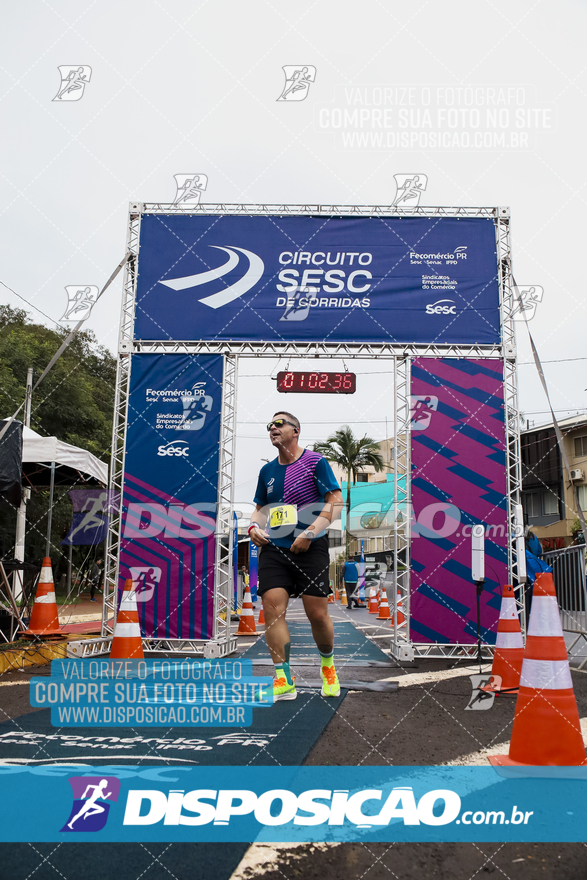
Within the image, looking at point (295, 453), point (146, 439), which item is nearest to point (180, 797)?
point (295, 453)

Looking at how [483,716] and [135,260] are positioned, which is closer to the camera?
[483,716]

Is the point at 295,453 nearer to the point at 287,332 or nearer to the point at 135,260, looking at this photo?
the point at 287,332

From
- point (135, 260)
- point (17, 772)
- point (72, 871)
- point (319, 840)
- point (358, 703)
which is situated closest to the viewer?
point (72, 871)

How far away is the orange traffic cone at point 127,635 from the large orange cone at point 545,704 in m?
4.19

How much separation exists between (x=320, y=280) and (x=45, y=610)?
5585 mm

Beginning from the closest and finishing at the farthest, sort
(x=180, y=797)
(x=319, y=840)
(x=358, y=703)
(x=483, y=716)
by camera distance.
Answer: (x=319, y=840) → (x=180, y=797) → (x=483, y=716) → (x=358, y=703)

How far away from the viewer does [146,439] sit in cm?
895

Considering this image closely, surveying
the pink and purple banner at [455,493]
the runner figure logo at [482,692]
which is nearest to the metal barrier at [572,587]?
the pink and purple banner at [455,493]

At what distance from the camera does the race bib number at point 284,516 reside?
518cm

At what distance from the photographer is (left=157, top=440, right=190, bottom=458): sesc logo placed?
8883mm

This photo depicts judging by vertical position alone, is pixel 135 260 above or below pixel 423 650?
above

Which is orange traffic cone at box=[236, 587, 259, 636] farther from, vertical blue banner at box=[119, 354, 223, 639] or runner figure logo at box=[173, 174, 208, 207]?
runner figure logo at box=[173, 174, 208, 207]

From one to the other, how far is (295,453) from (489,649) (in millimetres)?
4705

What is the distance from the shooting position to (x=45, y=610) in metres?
8.77
